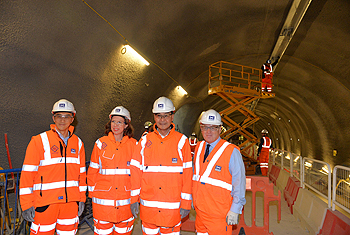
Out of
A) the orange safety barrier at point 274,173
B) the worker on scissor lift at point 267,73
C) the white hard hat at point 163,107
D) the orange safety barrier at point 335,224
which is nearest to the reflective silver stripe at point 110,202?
the white hard hat at point 163,107

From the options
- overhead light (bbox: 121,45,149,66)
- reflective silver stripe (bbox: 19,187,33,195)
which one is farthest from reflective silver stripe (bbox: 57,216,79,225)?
overhead light (bbox: 121,45,149,66)

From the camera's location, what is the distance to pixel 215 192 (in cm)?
296

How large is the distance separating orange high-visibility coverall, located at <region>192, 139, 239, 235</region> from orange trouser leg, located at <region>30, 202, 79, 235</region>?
1734 millimetres

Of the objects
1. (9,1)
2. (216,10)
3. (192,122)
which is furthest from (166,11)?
(192,122)

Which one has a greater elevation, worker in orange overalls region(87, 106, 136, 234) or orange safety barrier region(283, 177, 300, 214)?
worker in orange overalls region(87, 106, 136, 234)

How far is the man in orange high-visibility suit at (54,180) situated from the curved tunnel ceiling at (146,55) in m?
1.82

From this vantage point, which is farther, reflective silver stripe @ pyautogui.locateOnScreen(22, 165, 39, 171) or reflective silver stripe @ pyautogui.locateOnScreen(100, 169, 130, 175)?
reflective silver stripe @ pyautogui.locateOnScreen(100, 169, 130, 175)

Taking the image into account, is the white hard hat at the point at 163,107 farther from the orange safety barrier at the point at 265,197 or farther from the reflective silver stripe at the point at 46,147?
the orange safety barrier at the point at 265,197

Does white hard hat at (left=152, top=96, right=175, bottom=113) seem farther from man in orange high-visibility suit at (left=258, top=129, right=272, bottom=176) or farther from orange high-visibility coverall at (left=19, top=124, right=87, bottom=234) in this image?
man in orange high-visibility suit at (left=258, top=129, right=272, bottom=176)

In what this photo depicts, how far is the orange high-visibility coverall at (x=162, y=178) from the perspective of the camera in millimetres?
2977

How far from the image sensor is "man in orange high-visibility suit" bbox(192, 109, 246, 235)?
9.59 feet

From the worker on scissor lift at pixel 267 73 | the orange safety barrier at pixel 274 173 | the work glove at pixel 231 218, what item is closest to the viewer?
the work glove at pixel 231 218

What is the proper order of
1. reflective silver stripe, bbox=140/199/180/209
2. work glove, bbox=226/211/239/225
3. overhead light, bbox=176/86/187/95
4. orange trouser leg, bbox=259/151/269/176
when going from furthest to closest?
overhead light, bbox=176/86/187/95
orange trouser leg, bbox=259/151/269/176
reflective silver stripe, bbox=140/199/180/209
work glove, bbox=226/211/239/225

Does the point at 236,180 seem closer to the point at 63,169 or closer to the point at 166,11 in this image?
the point at 63,169
